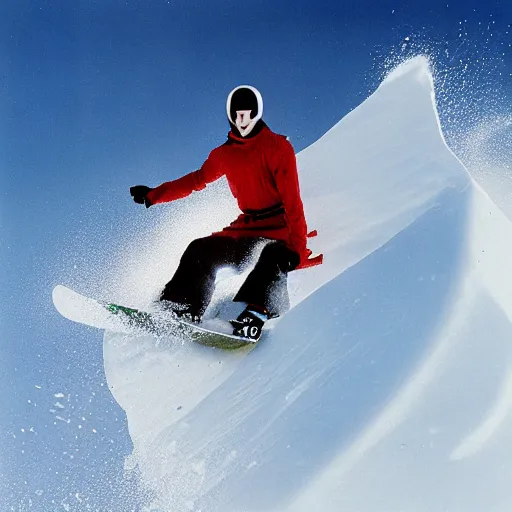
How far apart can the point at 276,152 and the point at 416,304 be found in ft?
2.87

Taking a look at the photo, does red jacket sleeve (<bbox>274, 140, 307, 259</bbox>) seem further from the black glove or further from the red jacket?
the black glove

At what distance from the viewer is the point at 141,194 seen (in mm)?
3285

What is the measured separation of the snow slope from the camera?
256 centimetres

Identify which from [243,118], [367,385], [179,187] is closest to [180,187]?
[179,187]

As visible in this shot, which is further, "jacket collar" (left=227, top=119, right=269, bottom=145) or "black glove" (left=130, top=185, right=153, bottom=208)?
"black glove" (left=130, top=185, right=153, bottom=208)

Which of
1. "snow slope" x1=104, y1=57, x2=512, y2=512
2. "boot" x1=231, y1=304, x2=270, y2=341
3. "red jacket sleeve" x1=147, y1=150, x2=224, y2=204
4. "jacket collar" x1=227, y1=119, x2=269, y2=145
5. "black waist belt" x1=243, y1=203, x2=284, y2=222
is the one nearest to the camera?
"snow slope" x1=104, y1=57, x2=512, y2=512

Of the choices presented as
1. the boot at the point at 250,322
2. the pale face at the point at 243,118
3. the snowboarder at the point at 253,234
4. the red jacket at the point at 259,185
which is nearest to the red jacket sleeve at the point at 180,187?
the red jacket at the point at 259,185

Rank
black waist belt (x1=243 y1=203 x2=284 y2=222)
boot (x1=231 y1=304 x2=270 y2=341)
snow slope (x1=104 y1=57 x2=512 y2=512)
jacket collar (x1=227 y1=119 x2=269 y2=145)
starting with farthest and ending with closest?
black waist belt (x1=243 y1=203 x2=284 y2=222) → jacket collar (x1=227 y1=119 x2=269 y2=145) → boot (x1=231 y1=304 x2=270 y2=341) → snow slope (x1=104 y1=57 x2=512 y2=512)

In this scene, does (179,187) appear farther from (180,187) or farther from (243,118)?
(243,118)

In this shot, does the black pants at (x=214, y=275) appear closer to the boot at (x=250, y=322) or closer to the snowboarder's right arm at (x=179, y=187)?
the boot at (x=250, y=322)

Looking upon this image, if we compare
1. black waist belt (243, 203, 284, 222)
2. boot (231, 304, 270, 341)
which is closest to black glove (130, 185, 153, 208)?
black waist belt (243, 203, 284, 222)

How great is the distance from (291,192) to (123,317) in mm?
905

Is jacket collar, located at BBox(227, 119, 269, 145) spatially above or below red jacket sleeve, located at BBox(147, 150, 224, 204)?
below

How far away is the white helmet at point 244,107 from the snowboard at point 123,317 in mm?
879
